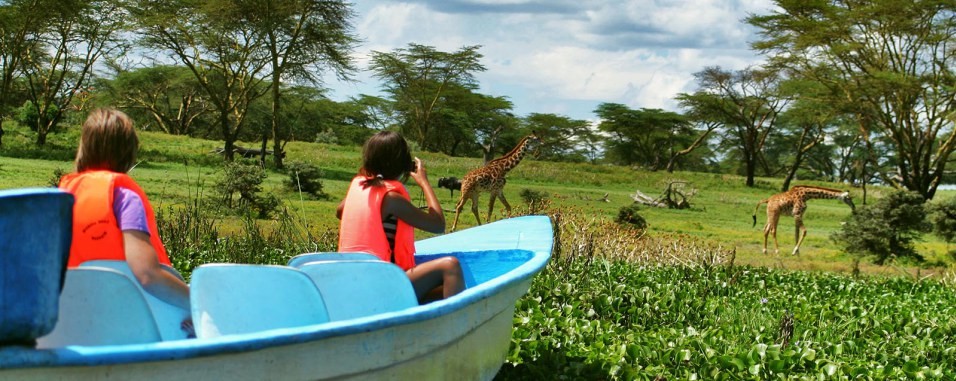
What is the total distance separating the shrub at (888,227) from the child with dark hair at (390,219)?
10.6 m

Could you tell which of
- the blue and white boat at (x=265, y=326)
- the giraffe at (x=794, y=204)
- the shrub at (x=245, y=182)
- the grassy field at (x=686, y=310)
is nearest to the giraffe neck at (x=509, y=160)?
the grassy field at (x=686, y=310)

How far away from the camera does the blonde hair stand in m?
3.09

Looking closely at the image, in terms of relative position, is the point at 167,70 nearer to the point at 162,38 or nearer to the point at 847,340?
the point at 162,38

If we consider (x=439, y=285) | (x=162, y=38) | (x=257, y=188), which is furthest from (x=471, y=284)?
(x=162, y=38)

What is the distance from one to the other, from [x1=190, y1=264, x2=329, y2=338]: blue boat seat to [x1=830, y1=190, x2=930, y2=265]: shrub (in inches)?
457

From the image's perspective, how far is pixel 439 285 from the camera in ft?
13.4

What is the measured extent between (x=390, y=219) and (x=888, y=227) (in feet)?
35.6

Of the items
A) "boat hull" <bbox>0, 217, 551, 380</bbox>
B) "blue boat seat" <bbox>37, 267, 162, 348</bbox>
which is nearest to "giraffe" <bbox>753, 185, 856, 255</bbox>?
"boat hull" <bbox>0, 217, 551, 380</bbox>

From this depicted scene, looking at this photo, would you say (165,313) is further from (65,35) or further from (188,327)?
(65,35)

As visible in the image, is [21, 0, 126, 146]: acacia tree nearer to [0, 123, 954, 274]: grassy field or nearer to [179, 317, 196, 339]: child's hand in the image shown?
[0, 123, 954, 274]: grassy field

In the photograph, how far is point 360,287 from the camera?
3.59 metres

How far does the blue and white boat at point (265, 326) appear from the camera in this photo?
229cm

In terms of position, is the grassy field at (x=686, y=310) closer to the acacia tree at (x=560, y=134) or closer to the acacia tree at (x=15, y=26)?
the acacia tree at (x=15, y=26)

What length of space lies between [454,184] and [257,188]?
6371 mm
